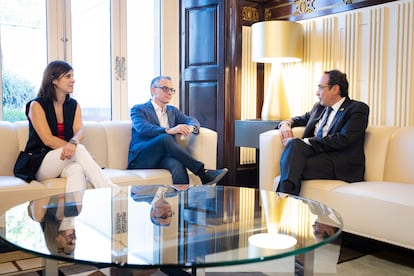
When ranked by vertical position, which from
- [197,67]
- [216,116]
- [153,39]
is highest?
[153,39]

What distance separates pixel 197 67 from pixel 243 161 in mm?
995

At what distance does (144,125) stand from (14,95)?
1261mm

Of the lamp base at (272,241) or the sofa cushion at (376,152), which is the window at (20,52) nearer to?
the sofa cushion at (376,152)

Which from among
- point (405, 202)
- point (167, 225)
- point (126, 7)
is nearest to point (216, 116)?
point (126, 7)

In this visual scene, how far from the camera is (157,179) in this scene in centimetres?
308

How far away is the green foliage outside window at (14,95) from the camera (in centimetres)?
380

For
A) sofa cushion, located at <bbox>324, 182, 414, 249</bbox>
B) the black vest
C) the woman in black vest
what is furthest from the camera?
the black vest

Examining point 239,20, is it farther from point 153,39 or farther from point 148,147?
point 148,147

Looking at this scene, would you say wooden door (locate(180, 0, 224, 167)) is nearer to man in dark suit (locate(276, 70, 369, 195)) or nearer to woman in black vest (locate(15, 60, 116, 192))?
man in dark suit (locate(276, 70, 369, 195))

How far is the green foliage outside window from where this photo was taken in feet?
12.5

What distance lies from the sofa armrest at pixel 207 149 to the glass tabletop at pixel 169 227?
38.5 inches

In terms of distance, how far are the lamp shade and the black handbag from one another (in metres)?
1.98

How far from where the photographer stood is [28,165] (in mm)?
2826

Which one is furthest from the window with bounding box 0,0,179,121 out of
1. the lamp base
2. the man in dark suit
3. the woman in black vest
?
the lamp base
